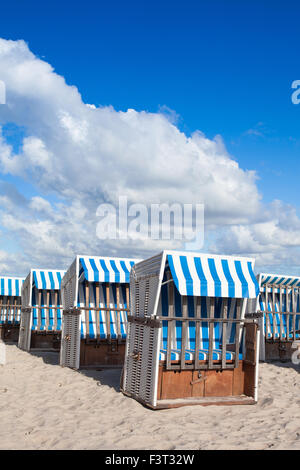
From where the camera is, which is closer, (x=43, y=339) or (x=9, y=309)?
(x=43, y=339)

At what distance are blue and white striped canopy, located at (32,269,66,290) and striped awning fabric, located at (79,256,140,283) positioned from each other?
4490 millimetres

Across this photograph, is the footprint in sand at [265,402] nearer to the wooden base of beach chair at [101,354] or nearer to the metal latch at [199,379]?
the metal latch at [199,379]

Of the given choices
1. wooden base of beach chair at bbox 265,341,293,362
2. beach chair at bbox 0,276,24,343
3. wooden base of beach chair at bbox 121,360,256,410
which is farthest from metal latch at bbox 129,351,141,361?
beach chair at bbox 0,276,24,343

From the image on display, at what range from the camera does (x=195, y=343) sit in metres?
8.27

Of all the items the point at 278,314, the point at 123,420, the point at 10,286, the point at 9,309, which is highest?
the point at 10,286

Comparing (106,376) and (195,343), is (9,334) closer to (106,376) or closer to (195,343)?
(106,376)

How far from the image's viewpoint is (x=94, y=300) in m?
13.8

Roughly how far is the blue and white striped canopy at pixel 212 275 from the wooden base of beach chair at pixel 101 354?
213 inches

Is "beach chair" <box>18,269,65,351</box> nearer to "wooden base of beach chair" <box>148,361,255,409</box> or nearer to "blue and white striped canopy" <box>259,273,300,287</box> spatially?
"blue and white striped canopy" <box>259,273,300,287</box>

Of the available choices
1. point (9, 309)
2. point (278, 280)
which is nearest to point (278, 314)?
point (278, 280)

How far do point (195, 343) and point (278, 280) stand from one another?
827 cm

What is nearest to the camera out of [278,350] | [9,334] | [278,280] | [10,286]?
[278,350]
